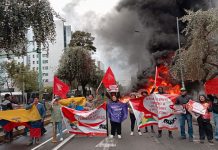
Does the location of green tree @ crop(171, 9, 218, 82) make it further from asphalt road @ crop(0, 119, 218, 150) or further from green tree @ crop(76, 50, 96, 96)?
green tree @ crop(76, 50, 96, 96)

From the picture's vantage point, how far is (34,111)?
1218 centimetres

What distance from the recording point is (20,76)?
2594 inches

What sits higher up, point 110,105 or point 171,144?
point 110,105

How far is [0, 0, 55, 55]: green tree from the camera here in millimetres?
11461

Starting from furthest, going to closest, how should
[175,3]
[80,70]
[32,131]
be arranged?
[80,70] < [175,3] < [32,131]

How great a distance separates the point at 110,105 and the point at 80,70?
3022cm

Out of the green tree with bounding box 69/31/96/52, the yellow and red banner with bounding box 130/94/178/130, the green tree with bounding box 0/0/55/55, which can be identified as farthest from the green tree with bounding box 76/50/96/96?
the green tree with bounding box 0/0/55/55

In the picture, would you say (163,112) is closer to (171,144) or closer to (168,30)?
(171,144)

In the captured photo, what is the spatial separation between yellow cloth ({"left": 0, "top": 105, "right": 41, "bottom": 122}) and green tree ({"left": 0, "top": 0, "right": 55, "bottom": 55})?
2.12 metres

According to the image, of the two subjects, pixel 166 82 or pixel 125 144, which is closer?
pixel 125 144

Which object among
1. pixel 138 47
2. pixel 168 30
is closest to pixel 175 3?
pixel 168 30

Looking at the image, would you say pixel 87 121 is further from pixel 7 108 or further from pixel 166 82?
pixel 166 82

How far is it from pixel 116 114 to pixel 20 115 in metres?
3.33

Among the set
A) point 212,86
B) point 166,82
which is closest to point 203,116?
point 212,86
